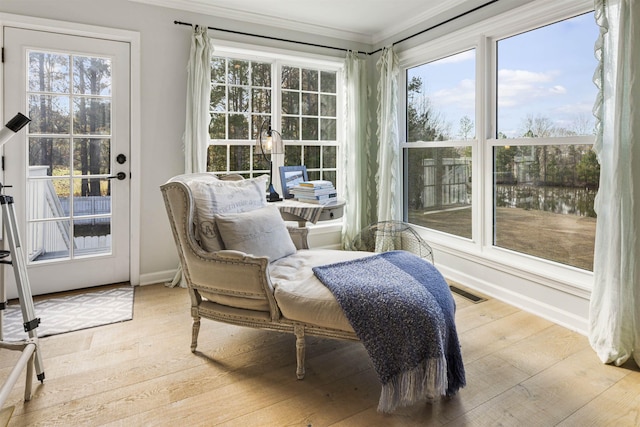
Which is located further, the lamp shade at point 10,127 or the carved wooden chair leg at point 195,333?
the carved wooden chair leg at point 195,333

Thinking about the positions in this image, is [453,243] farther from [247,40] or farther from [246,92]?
[247,40]

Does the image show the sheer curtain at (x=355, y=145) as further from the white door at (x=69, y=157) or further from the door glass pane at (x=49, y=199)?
the door glass pane at (x=49, y=199)

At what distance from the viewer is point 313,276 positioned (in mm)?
2070

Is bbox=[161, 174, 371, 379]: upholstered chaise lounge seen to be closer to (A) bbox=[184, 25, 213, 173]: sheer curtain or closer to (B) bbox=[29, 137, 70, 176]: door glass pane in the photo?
(A) bbox=[184, 25, 213, 173]: sheer curtain

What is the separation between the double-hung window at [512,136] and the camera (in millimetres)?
2574

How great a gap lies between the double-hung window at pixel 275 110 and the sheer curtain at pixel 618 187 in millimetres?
2594

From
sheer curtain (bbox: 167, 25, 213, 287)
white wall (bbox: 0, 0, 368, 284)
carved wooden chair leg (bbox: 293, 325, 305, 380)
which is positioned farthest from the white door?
carved wooden chair leg (bbox: 293, 325, 305, 380)

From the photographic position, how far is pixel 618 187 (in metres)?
2.06

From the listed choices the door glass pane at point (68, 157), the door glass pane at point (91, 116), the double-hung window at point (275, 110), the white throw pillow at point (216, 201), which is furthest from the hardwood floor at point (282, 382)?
the double-hung window at point (275, 110)

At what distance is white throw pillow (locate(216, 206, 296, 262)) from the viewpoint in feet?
7.16

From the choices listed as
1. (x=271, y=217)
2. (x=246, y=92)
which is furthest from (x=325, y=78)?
(x=271, y=217)

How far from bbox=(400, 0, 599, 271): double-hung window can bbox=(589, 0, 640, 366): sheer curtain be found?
0.29 m

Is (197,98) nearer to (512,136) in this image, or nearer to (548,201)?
(512,136)

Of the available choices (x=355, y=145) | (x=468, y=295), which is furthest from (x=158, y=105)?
(x=468, y=295)
